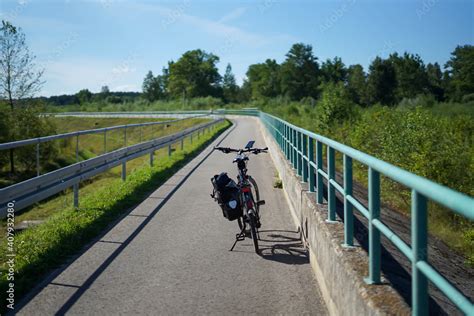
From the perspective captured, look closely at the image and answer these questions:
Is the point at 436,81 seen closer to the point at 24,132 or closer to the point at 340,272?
the point at 24,132

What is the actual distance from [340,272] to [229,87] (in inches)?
6332

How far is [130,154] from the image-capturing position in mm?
13422

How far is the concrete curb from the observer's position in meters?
3.26

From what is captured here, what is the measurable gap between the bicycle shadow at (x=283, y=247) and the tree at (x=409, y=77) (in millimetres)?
78311

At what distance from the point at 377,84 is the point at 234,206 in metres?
84.7

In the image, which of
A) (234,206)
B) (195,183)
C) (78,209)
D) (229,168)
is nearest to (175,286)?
(234,206)

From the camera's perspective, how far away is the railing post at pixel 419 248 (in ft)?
8.61

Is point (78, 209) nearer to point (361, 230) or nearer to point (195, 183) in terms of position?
point (195, 183)

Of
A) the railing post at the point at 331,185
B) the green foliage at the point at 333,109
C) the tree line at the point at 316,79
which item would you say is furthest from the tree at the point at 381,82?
the railing post at the point at 331,185

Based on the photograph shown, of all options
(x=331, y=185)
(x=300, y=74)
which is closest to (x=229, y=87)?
(x=300, y=74)

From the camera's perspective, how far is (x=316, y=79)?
121 m

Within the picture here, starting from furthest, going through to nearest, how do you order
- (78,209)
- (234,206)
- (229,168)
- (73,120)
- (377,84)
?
(377,84), (73,120), (229,168), (78,209), (234,206)

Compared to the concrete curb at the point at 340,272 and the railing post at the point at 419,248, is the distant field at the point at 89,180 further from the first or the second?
the railing post at the point at 419,248

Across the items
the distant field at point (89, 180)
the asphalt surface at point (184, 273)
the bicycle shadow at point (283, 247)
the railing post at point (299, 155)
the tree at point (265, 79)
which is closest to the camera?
the asphalt surface at point (184, 273)
